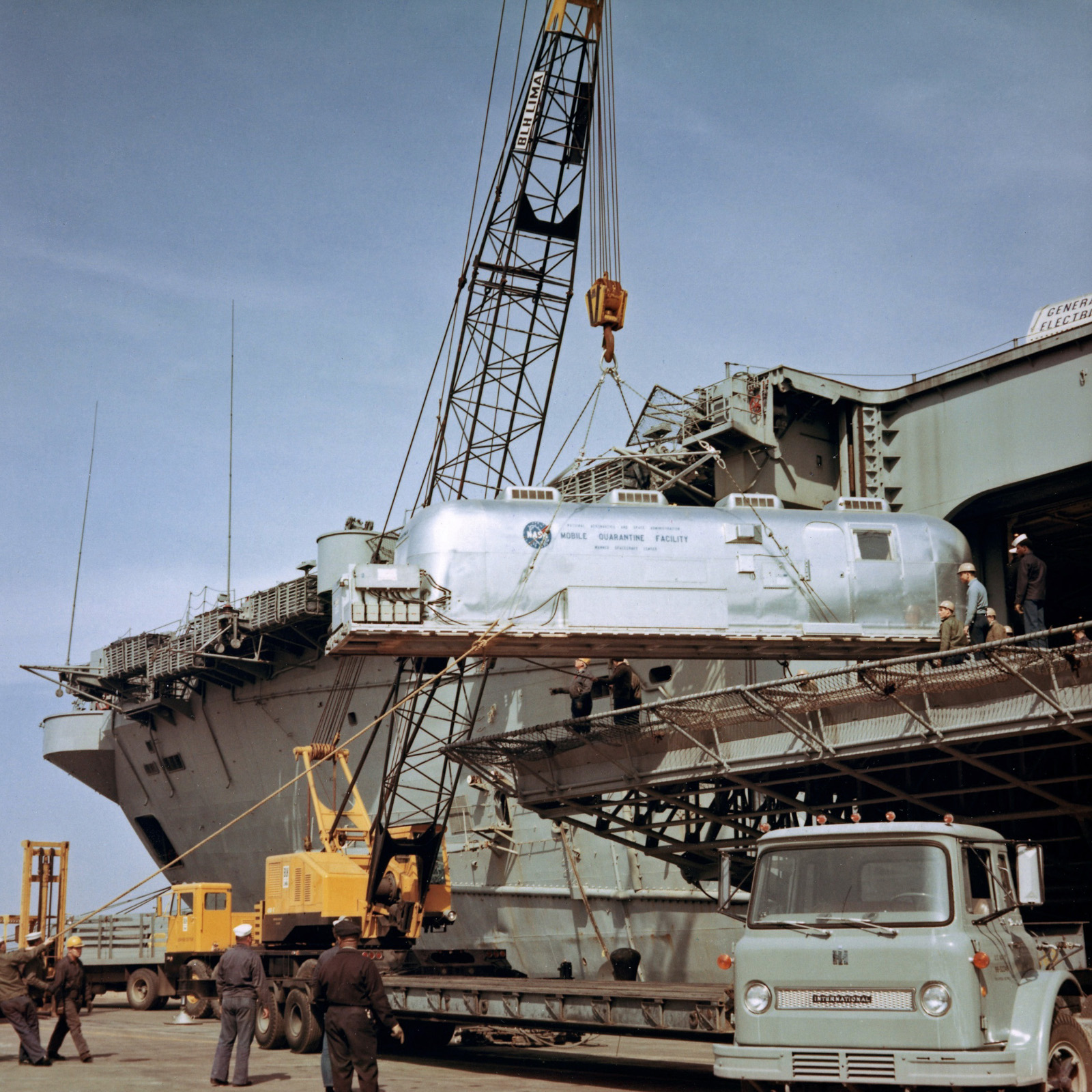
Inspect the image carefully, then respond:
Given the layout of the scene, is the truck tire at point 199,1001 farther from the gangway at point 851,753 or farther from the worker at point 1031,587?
the worker at point 1031,587

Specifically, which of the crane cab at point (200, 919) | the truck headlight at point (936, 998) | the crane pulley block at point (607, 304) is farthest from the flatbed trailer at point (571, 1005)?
the crane pulley block at point (607, 304)

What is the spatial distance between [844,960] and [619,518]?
1163cm

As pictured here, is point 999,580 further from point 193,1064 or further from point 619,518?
point 193,1064

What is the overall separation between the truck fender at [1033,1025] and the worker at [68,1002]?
42.8 ft

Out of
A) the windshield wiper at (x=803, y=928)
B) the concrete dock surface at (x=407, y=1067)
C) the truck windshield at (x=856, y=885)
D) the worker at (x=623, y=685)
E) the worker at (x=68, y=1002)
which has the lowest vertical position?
the concrete dock surface at (x=407, y=1067)

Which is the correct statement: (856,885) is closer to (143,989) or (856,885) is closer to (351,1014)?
(351,1014)

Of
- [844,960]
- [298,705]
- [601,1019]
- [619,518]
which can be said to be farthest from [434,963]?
[298,705]

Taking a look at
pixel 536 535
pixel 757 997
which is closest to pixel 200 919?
pixel 536 535

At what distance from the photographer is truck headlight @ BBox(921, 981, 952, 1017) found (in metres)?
10.4

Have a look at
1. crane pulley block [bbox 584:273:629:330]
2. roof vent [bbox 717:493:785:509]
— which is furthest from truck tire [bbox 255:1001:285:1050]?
crane pulley block [bbox 584:273:629:330]

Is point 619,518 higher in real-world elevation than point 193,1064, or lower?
higher

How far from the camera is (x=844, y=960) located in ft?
35.4

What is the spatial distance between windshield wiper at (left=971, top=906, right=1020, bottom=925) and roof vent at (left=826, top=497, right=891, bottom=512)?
1229 cm

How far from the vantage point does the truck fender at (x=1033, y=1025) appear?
1039cm
